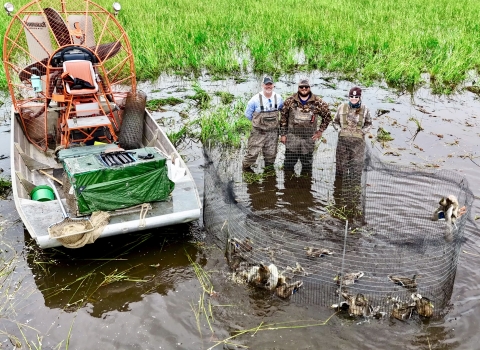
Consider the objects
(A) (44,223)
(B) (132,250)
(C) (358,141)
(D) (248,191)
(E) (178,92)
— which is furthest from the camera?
(E) (178,92)

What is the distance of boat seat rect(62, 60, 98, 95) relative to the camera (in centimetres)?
677

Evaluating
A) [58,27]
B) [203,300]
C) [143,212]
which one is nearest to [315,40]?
[58,27]

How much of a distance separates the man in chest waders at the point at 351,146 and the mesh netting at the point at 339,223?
2 cm

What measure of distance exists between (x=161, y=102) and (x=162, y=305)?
20.2 ft

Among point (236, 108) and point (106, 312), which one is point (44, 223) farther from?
point (236, 108)

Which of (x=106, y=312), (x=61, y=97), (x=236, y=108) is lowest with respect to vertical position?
(x=106, y=312)

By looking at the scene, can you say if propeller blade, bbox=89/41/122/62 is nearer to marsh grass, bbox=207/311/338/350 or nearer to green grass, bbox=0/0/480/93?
green grass, bbox=0/0/480/93

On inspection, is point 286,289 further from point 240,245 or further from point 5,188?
point 5,188

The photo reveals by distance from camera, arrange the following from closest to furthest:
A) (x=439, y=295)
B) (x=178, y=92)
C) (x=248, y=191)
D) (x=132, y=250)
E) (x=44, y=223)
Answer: (x=439, y=295)
(x=44, y=223)
(x=132, y=250)
(x=248, y=191)
(x=178, y=92)

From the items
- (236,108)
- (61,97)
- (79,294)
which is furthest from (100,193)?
(236,108)

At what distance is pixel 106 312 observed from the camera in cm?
478

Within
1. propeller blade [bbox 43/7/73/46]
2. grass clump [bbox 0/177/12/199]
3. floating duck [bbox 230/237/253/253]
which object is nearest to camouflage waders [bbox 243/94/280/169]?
floating duck [bbox 230/237/253/253]

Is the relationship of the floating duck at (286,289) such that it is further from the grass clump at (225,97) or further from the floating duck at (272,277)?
the grass clump at (225,97)

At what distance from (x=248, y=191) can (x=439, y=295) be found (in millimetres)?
3071
